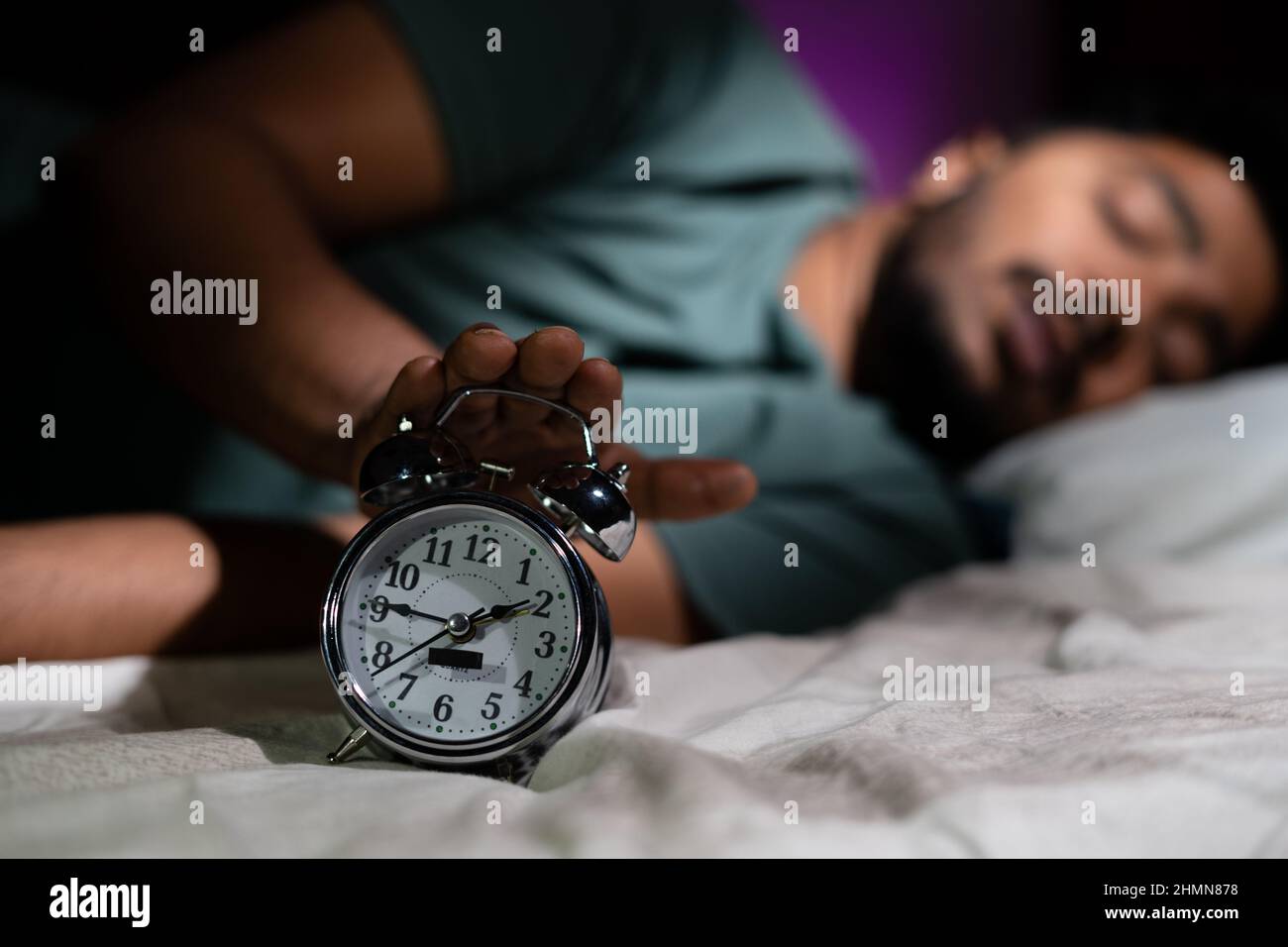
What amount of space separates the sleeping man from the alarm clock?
0.25ft

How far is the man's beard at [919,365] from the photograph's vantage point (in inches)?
57.9

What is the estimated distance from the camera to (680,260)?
4.50 feet

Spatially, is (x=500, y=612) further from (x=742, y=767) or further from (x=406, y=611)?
(x=742, y=767)

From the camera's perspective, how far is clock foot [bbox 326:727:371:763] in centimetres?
62

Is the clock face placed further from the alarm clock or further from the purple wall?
the purple wall

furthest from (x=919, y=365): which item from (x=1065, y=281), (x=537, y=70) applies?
(x=537, y=70)

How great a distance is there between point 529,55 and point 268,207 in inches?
16.0

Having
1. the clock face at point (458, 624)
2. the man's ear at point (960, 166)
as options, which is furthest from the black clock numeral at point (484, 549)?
the man's ear at point (960, 166)

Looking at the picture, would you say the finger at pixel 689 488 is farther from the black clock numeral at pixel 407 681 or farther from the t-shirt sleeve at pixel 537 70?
the t-shirt sleeve at pixel 537 70

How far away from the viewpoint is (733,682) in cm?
77

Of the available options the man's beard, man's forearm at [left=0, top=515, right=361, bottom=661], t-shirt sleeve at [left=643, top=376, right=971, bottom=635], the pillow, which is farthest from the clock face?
the man's beard

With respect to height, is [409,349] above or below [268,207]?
below
